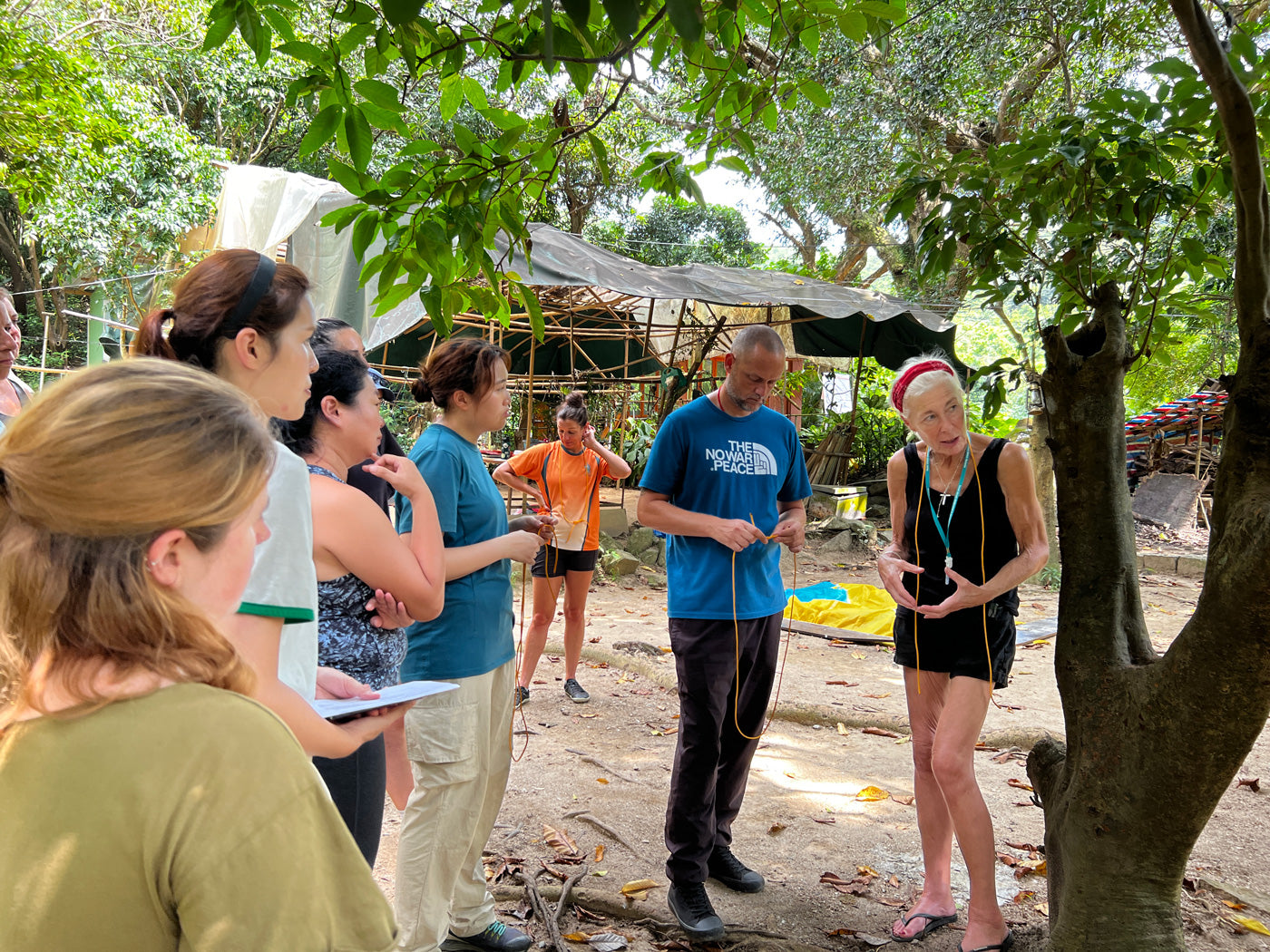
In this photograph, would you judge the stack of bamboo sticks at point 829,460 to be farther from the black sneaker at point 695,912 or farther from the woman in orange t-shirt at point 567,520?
the black sneaker at point 695,912

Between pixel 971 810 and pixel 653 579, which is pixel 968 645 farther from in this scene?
pixel 653 579

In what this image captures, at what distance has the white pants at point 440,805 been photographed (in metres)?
2.78

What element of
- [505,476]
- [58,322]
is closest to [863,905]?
[505,476]

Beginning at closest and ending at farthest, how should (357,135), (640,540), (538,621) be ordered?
(357,135) < (538,621) < (640,540)

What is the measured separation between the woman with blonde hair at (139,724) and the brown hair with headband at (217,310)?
80cm

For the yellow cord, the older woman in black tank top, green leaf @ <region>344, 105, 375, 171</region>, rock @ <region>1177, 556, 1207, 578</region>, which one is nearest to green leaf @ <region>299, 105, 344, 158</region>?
green leaf @ <region>344, 105, 375, 171</region>

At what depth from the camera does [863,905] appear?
351cm

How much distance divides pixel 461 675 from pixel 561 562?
10.4ft

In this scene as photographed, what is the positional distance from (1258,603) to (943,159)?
5.64 ft

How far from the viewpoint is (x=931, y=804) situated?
10.8 ft

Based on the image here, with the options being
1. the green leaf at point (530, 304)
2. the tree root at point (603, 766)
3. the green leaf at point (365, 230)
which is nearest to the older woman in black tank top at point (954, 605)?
the green leaf at point (530, 304)

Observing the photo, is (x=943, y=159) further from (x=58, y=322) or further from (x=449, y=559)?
(x=58, y=322)

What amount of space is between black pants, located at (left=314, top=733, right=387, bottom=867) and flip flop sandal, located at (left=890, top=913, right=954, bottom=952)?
1.94 metres

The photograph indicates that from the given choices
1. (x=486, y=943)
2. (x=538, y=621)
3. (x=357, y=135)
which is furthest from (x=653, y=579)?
(x=357, y=135)
